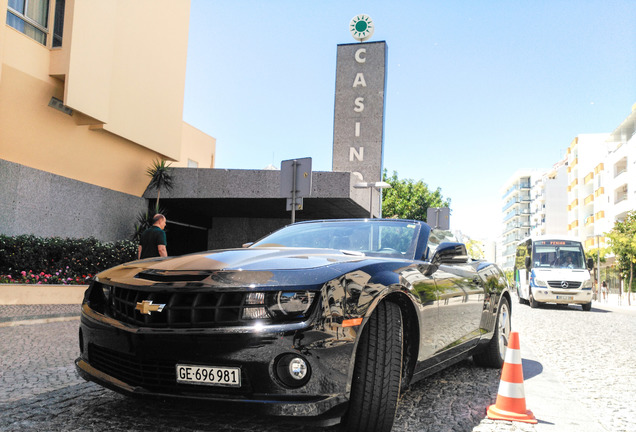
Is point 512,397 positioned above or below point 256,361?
below

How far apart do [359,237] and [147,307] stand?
1986mm

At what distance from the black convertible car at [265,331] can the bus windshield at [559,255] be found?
18766 mm

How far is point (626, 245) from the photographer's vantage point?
31453mm

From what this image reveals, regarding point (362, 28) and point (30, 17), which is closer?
point (30, 17)

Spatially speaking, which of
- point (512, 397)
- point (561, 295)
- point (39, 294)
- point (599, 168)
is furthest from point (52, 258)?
point (599, 168)

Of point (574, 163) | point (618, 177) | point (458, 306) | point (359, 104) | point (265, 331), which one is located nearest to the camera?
point (265, 331)

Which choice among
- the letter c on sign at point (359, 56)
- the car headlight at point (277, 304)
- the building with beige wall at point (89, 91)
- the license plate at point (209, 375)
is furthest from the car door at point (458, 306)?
the letter c on sign at point (359, 56)

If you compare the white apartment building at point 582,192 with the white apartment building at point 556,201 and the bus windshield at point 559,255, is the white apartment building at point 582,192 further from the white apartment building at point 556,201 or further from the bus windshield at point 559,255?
Result: the bus windshield at point 559,255

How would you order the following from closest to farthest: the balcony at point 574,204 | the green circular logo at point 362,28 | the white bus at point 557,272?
→ the white bus at point 557,272
the green circular logo at point 362,28
the balcony at point 574,204

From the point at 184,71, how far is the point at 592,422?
18741 millimetres

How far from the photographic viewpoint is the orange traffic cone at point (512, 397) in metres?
3.67

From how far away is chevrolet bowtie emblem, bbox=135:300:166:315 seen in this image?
9.04 feet

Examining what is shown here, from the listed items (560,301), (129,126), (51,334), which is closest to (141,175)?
(129,126)

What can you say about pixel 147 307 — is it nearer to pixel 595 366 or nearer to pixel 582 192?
pixel 595 366
